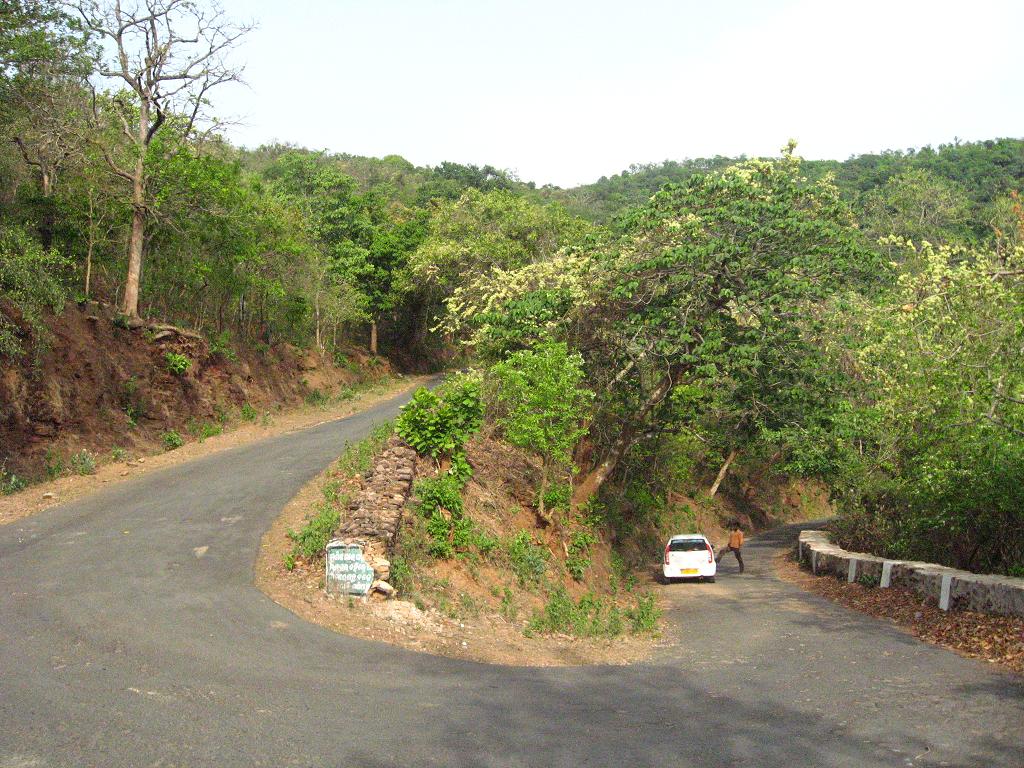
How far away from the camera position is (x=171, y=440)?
23859 mm

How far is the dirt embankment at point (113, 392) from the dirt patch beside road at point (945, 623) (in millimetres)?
17584

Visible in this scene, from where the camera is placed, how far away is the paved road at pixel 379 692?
285 inches

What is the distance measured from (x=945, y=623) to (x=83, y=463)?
18.3 metres

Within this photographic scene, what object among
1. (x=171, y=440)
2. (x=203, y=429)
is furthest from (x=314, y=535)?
(x=203, y=429)

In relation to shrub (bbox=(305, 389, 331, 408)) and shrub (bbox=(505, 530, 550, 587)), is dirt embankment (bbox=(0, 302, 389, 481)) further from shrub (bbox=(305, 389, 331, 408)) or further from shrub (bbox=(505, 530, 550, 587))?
shrub (bbox=(505, 530, 550, 587))

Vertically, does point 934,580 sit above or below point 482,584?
above

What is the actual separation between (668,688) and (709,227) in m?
12.2

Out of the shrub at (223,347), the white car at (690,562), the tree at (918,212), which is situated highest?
the tree at (918,212)

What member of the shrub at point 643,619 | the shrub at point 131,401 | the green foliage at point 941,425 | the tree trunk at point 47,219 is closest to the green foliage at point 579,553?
the shrub at point 643,619

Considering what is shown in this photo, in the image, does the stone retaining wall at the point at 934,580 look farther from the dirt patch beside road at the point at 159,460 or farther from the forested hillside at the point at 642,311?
the dirt patch beside road at the point at 159,460

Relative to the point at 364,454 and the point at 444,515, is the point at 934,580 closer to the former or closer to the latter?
the point at 444,515

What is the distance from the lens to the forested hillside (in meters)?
15.8

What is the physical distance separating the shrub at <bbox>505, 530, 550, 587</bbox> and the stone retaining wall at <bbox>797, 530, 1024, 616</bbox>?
654 cm

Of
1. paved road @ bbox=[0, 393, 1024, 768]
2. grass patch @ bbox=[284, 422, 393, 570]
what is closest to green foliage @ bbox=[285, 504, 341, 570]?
grass patch @ bbox=[284, 422, 393, 570]
